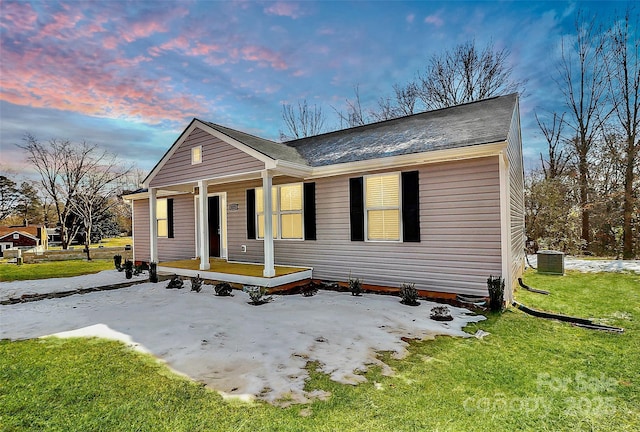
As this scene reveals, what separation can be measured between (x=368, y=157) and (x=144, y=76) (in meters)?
9.20

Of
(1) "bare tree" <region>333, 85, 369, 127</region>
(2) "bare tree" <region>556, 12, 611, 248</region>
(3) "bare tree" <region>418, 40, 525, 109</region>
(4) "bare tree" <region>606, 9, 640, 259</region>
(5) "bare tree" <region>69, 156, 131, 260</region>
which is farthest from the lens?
(1) "bare tree" <region>333, 85, 369, 127</region>

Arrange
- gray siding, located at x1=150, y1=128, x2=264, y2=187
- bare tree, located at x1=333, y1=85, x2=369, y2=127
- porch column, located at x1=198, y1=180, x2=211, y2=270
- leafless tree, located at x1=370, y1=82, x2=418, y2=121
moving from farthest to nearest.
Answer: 1. bare tree, located at x1=333, y1=85, x2=369, y2=127
2. leafless tree, located at x1=370, y1=82, x2=418, y2=121
3. porch column, located at x1=198, y1=180, x2=211, y2=270
4. gray siding, located at x1=150, y1=128, x2=264, y2=187

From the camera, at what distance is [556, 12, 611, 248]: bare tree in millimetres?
15514

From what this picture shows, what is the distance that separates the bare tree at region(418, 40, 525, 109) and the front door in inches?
634

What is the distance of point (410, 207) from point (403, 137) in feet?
6.68

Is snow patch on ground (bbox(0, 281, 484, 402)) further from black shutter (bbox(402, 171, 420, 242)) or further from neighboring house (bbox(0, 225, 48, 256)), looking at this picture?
neighboring house (bbox(0, 225, 48, 256))

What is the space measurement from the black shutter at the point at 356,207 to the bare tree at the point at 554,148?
1715 cm

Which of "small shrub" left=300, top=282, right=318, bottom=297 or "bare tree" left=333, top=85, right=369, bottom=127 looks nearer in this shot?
"small shrub" left=300, top=282, right=318, bottom=297

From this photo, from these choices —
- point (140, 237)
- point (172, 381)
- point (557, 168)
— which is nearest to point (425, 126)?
point (172, 381)

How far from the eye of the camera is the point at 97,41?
8938mm

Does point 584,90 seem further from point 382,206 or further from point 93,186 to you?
point 93,186

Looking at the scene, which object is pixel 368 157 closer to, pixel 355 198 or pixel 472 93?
pixel 355 198

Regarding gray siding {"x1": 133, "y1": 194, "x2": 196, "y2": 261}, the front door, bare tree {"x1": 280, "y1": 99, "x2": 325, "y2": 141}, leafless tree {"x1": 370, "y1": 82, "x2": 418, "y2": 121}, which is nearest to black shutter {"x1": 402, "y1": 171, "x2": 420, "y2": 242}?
the front door

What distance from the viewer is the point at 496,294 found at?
18.2ft
